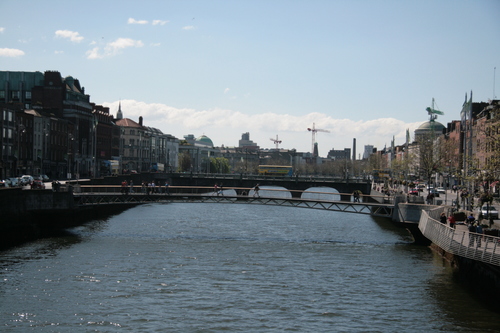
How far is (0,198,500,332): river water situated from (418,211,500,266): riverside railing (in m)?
2.31

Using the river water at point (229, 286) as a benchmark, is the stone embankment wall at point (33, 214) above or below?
above

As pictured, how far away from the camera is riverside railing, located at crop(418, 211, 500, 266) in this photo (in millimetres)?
32500

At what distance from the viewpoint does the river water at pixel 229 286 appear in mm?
30578

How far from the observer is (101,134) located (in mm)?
157250

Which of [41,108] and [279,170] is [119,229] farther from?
[279,170]

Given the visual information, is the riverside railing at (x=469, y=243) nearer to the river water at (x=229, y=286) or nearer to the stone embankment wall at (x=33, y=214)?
the river water at (x=229, y=286)

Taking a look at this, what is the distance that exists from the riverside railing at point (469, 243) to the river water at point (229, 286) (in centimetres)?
231

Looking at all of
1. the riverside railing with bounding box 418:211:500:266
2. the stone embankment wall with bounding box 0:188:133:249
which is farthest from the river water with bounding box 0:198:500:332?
the stone embankment wall with bounding box 0:188:133:249

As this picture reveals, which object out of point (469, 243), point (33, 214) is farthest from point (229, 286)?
point (33, 214)

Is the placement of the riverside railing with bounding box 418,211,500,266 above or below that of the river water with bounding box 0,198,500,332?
above

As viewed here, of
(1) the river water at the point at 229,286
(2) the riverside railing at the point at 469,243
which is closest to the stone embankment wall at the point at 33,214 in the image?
(1) the river water at the point at 229,286

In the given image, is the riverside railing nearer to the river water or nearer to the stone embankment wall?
the river water

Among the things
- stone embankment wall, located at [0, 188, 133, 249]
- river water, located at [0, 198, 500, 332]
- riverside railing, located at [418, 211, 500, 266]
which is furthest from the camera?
stone embankment wall, located at [0, 188, 133, 249]

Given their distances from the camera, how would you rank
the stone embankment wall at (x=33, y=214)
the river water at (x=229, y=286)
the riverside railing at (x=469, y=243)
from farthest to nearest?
1. the stone embankment wall at (x=33, y=214)
2. the riverside railing at (x=469, y=243)
3. the river water at (x=229, y=286)
